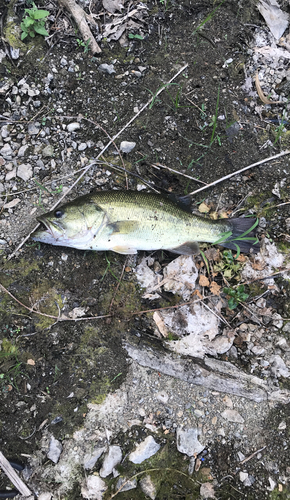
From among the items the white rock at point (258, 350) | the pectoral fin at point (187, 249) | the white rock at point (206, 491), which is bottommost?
the white rock at point (206, 491)

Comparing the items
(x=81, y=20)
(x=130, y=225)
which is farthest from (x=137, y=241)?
(x=81, y=20)

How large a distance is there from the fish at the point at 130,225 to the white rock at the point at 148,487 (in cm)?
268

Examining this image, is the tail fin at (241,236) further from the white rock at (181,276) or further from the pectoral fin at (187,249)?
the white rock at (181,276)

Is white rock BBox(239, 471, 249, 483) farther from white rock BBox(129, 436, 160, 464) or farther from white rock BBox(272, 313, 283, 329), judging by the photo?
white rock BBox(272, 313, 283, 329)

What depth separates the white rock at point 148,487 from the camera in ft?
11.5

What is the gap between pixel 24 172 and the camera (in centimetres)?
431

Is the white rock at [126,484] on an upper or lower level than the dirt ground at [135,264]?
lower

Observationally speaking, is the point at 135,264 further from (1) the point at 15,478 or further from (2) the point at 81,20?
(2) the point at 81,20

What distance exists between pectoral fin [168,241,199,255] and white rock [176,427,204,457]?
7.22 feet

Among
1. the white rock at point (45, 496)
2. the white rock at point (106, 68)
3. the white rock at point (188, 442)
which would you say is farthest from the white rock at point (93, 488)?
the white rock at point (106, 68)

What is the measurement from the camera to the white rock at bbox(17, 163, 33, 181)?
169 inches

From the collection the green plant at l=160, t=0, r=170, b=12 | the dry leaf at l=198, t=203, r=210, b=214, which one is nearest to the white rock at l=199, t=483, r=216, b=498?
the dry leaf at l=198, t=203, r=210, b=214

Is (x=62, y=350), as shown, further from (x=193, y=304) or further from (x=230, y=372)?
(x=230, y=372)

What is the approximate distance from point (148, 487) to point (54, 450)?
1156 mm
